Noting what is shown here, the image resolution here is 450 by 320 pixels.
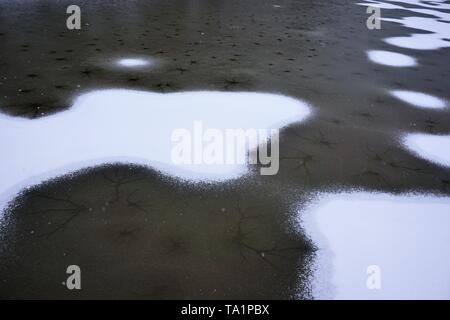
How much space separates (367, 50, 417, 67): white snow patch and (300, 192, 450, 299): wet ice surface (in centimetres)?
232

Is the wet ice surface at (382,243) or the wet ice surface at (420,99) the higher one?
the wet ice surface at (420,99)

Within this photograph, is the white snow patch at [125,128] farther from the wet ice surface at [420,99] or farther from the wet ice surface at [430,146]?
the wet ice surface at [420,99]

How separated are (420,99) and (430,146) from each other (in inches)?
33.1

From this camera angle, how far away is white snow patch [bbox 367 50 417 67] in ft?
11.1

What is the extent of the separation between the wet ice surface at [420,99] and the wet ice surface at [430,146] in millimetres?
527

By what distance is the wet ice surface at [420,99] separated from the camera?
2.49 m

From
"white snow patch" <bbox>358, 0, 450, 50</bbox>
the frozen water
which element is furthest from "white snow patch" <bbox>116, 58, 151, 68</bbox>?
"white snow patch" <bbox>358, 0, 450, 50</bbox>

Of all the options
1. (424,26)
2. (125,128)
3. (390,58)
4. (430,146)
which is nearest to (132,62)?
(125,128)

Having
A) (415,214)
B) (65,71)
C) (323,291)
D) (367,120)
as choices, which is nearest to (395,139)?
(367,120)

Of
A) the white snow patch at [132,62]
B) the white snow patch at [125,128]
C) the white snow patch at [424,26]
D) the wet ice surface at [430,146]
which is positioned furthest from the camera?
the white snow patch at [424,26]

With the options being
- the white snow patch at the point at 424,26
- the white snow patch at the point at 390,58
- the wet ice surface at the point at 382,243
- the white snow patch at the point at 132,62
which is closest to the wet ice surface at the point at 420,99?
the white snow patch at the point at 390,58

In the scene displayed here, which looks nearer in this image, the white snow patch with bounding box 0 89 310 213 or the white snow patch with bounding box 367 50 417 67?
the white snow patch with bounding box 0 89 310 213

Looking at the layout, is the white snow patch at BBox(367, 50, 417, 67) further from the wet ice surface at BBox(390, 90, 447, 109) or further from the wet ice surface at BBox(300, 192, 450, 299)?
the wet ice surface at BBox(300, 192, 450, 299)

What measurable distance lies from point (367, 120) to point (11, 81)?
8.33 feet
